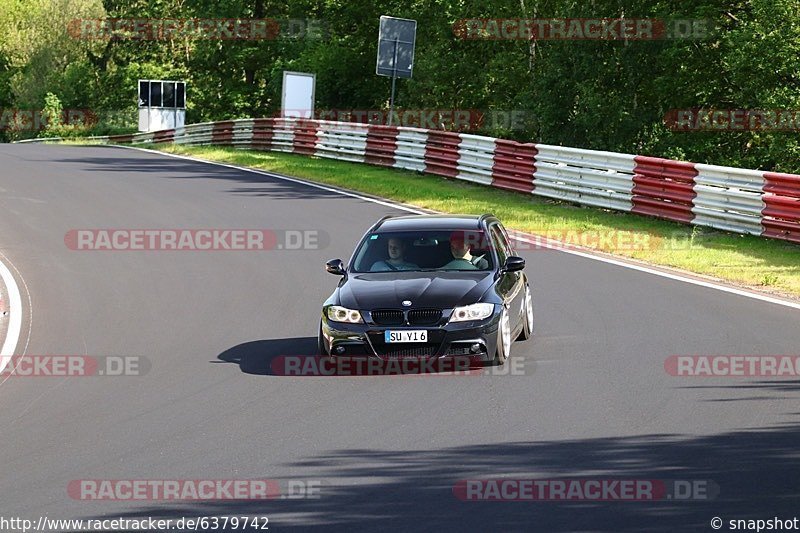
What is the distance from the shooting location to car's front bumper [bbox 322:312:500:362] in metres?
11.8

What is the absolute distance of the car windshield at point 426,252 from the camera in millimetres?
13062

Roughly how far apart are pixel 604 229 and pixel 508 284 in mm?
9443

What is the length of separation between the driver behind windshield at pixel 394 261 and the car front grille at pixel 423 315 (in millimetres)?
1159

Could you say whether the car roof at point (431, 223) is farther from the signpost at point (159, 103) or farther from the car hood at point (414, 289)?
the signpost at point (159, 103)

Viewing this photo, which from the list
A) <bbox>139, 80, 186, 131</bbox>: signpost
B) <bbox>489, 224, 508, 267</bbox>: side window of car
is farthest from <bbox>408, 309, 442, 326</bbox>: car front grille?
<bbox>139, 80, 186, 131</bbox>: signpost

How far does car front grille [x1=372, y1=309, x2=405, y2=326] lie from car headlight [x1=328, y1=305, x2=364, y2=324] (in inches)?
5.6

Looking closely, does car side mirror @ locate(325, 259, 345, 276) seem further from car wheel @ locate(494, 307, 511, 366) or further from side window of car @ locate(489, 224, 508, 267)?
car wheel @ locate(494, 307, 511, 366)

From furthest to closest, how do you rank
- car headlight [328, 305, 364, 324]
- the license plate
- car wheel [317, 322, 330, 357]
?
1. car wheel [317, 322, 330, 357]
2. car headlight [328, 305, 364, 324]
3. the license plate

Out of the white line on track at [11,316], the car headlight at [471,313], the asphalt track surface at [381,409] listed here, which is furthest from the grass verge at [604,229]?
the white line on track at [11,316]

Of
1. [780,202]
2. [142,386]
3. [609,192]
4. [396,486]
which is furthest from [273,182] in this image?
[396,486]

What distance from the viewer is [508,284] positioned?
12891mm

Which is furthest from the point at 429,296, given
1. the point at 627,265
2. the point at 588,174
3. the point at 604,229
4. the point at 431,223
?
the point at 588,174

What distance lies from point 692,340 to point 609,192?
11137 mm

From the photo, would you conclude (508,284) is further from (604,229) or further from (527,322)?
(604,229)
